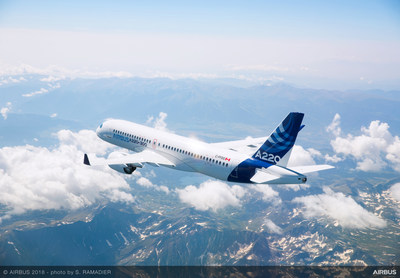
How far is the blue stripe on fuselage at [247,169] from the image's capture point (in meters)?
46.2

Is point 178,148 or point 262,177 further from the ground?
point 178,148

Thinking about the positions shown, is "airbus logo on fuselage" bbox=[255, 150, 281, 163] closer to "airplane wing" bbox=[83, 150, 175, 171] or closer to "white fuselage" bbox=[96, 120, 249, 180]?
"white fuselage" bbox=[96, 120, 249, 180]

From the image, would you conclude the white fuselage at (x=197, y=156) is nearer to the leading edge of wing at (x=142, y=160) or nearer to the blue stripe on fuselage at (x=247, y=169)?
the blue stripe on fuselage at (x=247, y=169)

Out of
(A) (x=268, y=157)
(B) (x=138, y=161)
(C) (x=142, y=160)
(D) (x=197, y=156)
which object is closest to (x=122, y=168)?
(B) (x=138, y=161)

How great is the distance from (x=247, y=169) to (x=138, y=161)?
2107 centimetres

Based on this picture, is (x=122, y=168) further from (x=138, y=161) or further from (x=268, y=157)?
(x=268, y=157)

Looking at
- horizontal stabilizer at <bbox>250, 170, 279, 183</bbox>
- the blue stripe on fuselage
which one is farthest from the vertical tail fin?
horizontal stabilizer at <bbox>250, 170, 279, 183</bbox>

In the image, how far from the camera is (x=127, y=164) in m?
54.6

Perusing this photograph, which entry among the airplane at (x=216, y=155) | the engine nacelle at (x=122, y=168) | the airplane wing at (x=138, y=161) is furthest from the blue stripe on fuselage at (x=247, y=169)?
the engine nacelle at (x=122, y=168)

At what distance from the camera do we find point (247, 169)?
46906mm

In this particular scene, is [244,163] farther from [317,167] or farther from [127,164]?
[127,164]

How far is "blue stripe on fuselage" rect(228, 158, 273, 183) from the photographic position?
152ft

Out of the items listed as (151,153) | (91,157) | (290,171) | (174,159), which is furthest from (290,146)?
(91,157)

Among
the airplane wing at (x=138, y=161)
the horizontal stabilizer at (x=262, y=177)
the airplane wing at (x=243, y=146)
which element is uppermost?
the airplane wing at (x=243, y=146)
